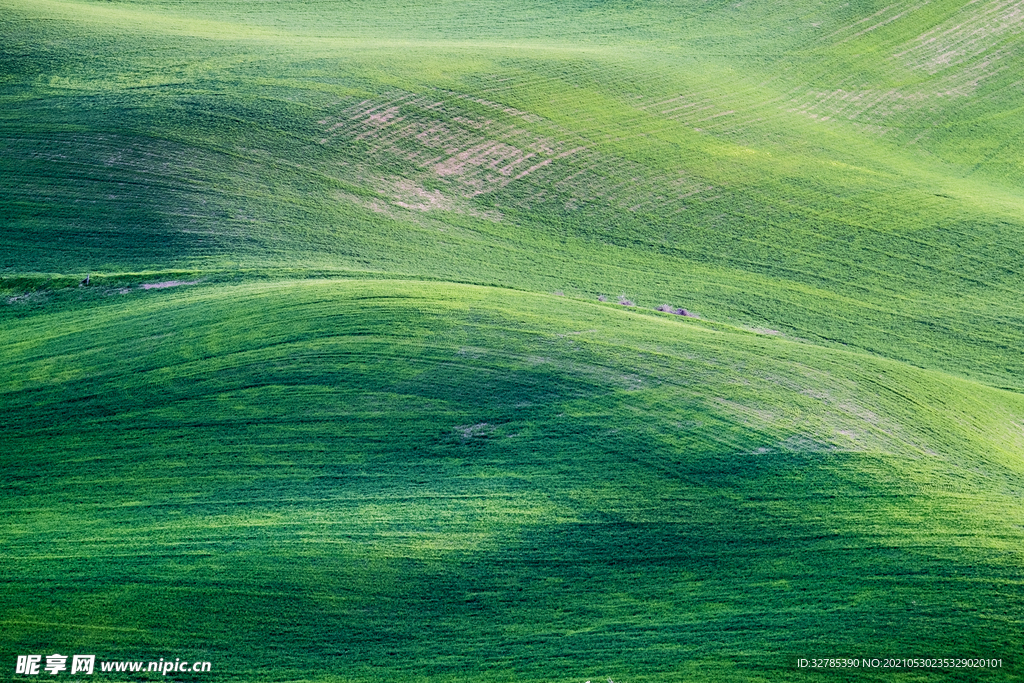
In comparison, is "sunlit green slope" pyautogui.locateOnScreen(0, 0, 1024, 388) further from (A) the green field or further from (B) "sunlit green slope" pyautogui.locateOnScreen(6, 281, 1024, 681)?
(B) "sunlit green slope" pyautogui.locateOnScreen(6, 281, 1024, 681)

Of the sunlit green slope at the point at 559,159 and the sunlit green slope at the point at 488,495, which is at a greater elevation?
the sunlit green slope at the point at 559,159

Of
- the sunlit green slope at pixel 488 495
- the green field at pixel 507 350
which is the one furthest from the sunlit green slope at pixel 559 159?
the sunlit green slope at pixel 488 495

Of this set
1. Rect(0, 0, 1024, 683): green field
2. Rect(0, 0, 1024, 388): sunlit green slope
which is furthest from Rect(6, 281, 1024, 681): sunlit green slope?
Rect(0, 0, 1024, 388): sunlit green slope

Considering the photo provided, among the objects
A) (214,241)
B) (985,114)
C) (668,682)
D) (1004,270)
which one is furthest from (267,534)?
(985,114)

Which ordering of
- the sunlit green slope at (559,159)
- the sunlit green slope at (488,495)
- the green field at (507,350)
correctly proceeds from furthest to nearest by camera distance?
the sunlit green slope at (559,159), the green field at (507,350), the sunlit green slope at (488,495)

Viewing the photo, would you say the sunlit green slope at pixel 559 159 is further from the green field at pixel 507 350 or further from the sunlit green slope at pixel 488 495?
the sunlit green slope at pixel 488 495

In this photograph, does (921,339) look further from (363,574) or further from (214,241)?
(214,241)

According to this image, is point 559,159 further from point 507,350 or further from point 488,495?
point 488,495
